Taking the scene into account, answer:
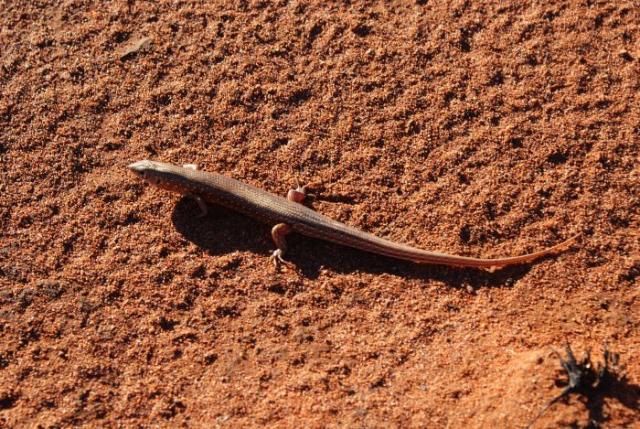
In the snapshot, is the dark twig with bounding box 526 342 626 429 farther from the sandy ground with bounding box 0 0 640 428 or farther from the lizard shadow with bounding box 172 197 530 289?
the lizard shadow with bounding box 172 197 530 289

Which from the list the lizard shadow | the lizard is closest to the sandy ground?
the lizard shadow

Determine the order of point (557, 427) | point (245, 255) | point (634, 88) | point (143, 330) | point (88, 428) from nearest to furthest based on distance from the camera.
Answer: point (557, 427)
point (88, 428)
point (143, 330)
point (245, 255)
point (634, 88)

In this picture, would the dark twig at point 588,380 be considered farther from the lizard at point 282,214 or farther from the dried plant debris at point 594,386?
the lizard at point 282,214

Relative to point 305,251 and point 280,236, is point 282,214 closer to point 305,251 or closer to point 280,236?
point 280,236

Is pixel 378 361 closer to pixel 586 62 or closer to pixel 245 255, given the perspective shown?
pixel 245 255

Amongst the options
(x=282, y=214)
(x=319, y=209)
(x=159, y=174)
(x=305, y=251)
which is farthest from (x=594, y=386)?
(x=159, y=174)

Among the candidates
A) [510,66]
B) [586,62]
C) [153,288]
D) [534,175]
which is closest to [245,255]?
[153,288]
